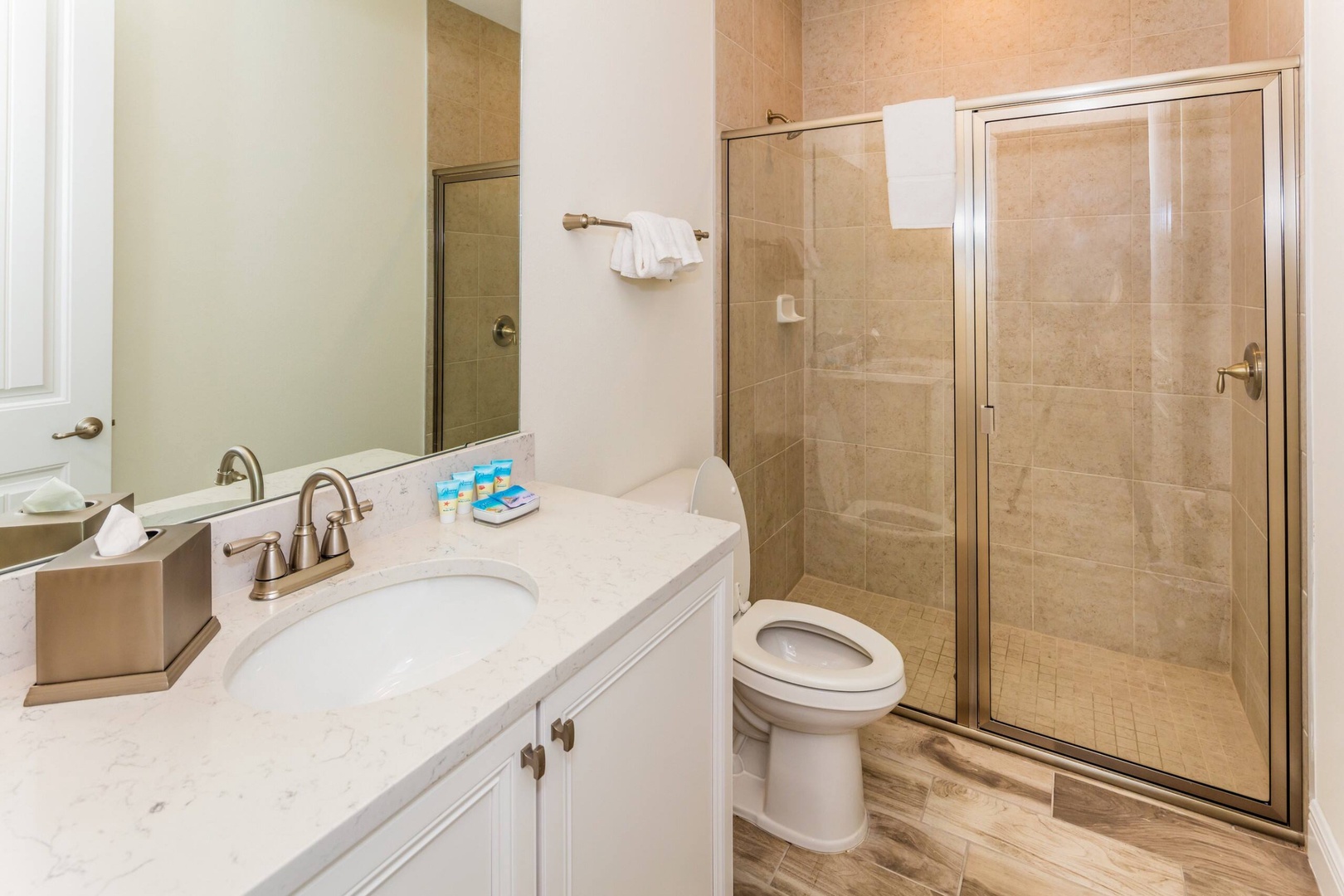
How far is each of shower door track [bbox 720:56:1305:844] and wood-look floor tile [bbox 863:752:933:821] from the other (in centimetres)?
26

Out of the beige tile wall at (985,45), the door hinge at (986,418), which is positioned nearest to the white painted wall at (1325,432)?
the door hinge at (986,418)

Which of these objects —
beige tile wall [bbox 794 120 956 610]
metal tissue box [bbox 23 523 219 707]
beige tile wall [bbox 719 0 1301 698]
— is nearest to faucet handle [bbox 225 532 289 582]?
metal tissue box [bbox 23 523 219 707]

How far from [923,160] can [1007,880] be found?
69.5 inches

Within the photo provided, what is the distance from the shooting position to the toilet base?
1601 mm

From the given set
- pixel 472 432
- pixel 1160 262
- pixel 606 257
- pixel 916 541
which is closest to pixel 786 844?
pixel 916 541

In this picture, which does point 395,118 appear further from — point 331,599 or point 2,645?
point 2,645

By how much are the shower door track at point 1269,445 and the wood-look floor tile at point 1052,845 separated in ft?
0.83

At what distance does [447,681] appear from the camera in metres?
0.74

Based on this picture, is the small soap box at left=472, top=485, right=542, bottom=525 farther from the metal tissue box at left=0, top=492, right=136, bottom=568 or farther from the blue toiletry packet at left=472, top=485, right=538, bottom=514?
the metal tissue box at left=0, top=492, right=136, bottom=568

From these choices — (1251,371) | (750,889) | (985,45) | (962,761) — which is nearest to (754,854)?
(750,889)

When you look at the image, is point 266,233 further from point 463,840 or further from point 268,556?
point 463,840

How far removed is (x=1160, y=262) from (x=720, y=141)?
1.32m

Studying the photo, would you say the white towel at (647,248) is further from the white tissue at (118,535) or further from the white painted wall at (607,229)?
the white tissue at (118,535)

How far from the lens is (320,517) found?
1.09m
